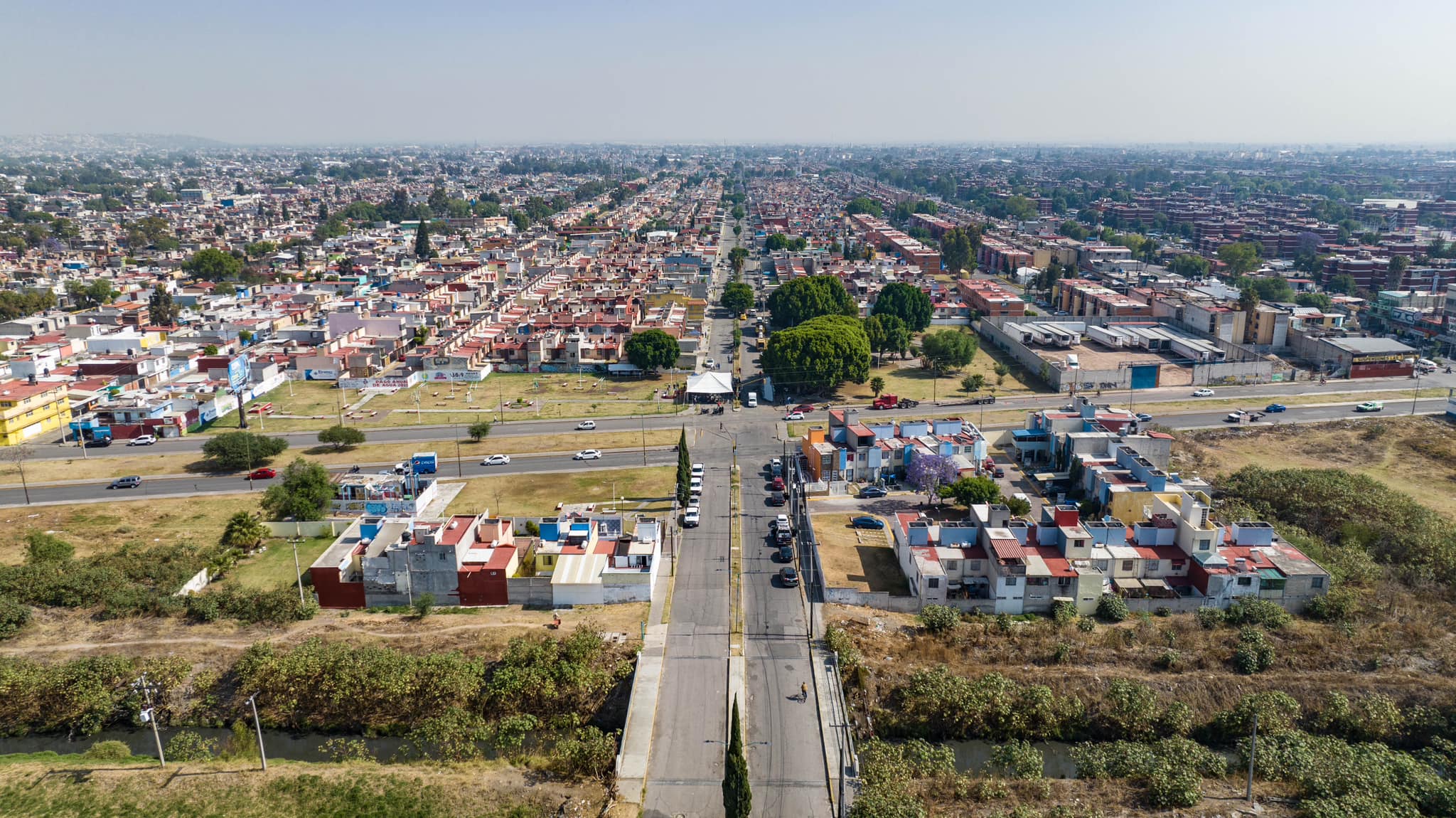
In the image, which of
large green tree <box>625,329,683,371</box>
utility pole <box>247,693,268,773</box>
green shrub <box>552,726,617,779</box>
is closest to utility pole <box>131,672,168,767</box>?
utility pole <box>247,693,268,773</box>

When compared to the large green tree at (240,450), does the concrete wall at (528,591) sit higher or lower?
lower

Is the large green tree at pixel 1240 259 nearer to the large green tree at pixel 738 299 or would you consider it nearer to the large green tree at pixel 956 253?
the large green tree at pixel 956 253

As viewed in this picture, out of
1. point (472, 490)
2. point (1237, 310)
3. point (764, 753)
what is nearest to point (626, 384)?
point (472, 490)

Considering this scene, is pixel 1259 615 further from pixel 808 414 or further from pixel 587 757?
pixel 808 414

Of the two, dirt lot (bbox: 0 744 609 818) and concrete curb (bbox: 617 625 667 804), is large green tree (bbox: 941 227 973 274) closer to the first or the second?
concrete curb (bbox: 617 625 667 804)

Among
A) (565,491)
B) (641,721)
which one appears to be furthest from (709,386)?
(641,721)

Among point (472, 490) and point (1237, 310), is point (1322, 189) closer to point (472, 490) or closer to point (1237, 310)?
point (1237, 310)

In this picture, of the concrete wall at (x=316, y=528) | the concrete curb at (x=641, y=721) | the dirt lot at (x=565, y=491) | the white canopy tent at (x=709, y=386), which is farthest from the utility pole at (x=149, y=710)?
the white canopy tent at (x=709, y=386)
